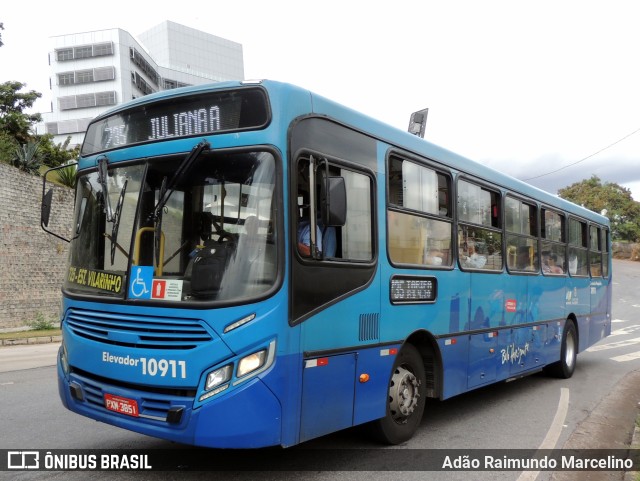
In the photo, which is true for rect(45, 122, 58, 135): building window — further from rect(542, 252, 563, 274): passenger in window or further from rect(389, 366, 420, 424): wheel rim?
rect(389, 366, 420, 424): wheel rim

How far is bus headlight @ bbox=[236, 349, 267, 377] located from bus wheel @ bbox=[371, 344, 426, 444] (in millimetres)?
1776

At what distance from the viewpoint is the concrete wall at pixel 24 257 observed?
19.3 m

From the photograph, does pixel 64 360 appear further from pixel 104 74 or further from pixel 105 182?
pixel 104 74

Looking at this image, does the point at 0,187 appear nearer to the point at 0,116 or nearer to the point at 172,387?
the point at 0,116

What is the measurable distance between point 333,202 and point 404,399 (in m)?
2.41

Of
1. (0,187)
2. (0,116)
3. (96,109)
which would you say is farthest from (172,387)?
(96,109)

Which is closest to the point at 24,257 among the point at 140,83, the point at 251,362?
the point at 251,362

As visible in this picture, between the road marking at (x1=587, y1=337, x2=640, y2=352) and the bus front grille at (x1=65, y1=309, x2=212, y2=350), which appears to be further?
the road marking at (x1=587, y1=337, x2=640, y2=352)

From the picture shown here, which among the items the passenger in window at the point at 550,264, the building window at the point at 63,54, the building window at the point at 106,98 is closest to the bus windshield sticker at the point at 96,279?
the passenger in window at the point at 550,264

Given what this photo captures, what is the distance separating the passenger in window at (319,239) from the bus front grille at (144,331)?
97 centimetres

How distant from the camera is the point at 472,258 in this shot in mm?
6887

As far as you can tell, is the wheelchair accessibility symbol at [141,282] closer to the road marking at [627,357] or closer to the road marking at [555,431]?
the road marking at [555,431]

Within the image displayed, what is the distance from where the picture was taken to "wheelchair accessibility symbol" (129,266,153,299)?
419 centimetres

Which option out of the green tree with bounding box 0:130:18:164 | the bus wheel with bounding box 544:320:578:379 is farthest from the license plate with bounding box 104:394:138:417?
the green tree with bounding box 0:130:18:164
